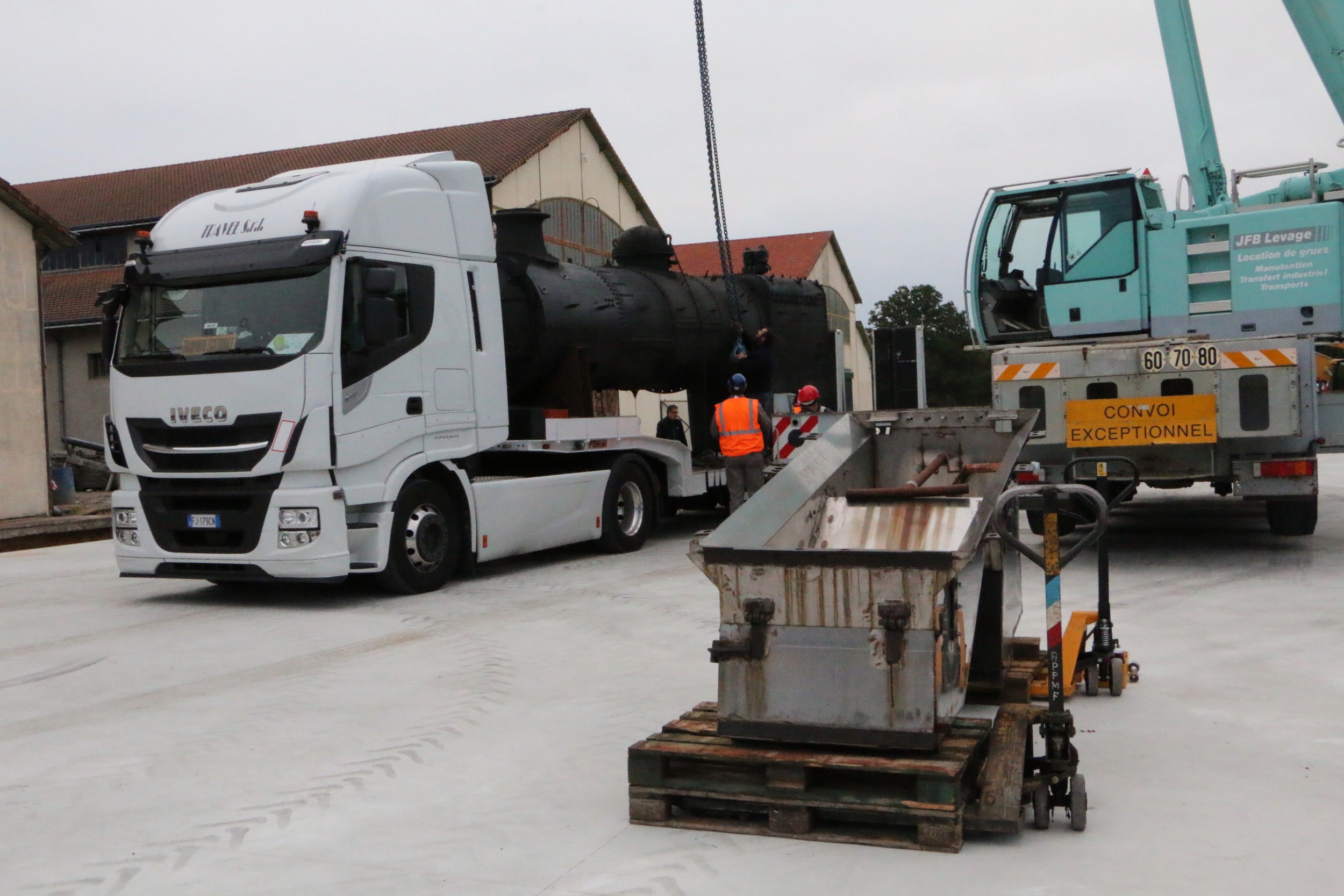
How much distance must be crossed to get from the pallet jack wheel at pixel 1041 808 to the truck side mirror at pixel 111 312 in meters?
8.01

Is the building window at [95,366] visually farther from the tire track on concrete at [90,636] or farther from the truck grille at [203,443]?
the tire track on concrete at [90,636]

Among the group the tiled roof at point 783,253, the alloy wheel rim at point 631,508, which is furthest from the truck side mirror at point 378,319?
the tiled roof at point 783,253

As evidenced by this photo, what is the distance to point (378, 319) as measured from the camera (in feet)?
31.8

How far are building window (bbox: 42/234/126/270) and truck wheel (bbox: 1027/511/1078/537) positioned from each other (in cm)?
2695

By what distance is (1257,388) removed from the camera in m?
9.88

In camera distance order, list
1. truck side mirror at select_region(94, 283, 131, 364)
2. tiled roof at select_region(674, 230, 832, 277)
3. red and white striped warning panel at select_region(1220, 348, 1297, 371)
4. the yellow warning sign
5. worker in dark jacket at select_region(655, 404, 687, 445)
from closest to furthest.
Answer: red and white striped warning panel at select_region(1220, 348, 1297, 371)
the yellow warning sign
truck side mirror at select_region(94, 283, 131, 364)
worker in dark jacket at select_region(655, 404, 687, 445)
tiled roof at select_region(674, 230, 832, 277)

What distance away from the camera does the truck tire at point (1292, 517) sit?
10.9 metres

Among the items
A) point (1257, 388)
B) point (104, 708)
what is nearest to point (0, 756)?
point (104, 708)

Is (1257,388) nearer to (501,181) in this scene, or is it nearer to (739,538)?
(739,538)

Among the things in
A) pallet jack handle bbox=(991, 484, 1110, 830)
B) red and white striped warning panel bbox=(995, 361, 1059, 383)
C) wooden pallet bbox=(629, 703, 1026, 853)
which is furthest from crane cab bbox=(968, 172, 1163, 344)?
wooden pallet bbox=(629, 703, 1026, 853)

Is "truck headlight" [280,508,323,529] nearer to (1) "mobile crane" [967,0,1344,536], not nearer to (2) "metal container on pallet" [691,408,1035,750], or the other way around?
(2) "metal container on pallet" [691,408,1035,750]

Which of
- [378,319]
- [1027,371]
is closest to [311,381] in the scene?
[378,319]

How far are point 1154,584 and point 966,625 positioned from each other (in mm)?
5168

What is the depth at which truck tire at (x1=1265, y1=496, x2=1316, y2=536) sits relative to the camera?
10.9 m
